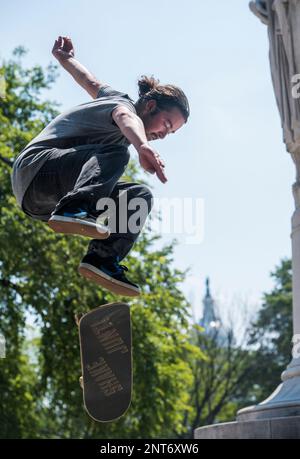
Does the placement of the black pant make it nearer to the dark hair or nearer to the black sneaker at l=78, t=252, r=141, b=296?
the black sneaker at l=78, t=252, r=141, b=296

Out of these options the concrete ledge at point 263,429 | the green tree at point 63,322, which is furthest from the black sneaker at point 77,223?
the green tree at point 63,322

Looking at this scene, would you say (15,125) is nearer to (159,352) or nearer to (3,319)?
(3,319)

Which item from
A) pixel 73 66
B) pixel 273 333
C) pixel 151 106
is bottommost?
pixel 151 106

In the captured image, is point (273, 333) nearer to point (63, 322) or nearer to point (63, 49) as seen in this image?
point (63, 322)

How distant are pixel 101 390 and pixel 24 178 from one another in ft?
4.96

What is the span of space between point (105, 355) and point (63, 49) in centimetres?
218

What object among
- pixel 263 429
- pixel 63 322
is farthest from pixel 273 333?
pixel 263 429

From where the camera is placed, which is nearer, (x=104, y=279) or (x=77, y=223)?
(x=77, y=223)

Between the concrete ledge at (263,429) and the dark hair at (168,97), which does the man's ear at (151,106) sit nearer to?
the dark hair at (168,97)

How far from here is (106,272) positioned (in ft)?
17.3

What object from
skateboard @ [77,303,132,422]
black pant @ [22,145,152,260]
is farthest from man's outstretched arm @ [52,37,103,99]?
skateboard @ [77,303,132,422]

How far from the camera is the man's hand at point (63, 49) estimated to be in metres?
5.99

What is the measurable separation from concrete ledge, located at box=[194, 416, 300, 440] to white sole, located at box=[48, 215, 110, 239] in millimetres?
3055

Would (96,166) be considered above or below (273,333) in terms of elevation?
below
